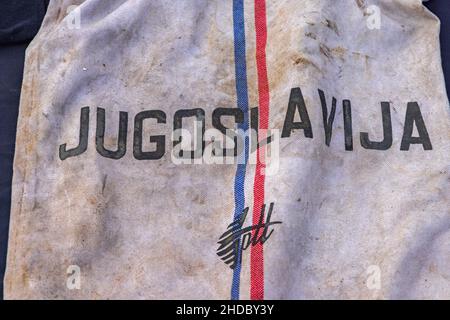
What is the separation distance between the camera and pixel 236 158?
1.11m

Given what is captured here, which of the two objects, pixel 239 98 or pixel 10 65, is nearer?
pixel 239 98

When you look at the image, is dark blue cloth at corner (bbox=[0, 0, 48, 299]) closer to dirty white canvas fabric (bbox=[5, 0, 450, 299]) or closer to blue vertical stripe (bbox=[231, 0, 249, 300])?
dirty white canvas fabric (bbox=[5, 0, 450, 299])

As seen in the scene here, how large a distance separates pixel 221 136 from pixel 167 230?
18 centimetres

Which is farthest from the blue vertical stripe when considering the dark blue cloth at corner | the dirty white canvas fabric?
the dark blue cloth at corner

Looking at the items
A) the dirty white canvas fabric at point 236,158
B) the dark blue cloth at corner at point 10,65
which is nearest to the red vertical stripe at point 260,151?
the dirty white canvas fabric at point 236,158

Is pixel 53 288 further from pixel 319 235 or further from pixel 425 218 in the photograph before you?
pixel 425 218

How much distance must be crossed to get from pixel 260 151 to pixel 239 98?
11cm

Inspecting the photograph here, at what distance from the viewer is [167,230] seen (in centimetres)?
108

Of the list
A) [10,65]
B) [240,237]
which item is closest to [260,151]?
[240,237]

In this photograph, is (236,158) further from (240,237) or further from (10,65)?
(10,65)

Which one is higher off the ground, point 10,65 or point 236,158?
point 10,65

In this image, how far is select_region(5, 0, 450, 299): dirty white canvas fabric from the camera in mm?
1053

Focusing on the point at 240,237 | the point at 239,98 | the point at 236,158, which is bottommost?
the point at 240,237
